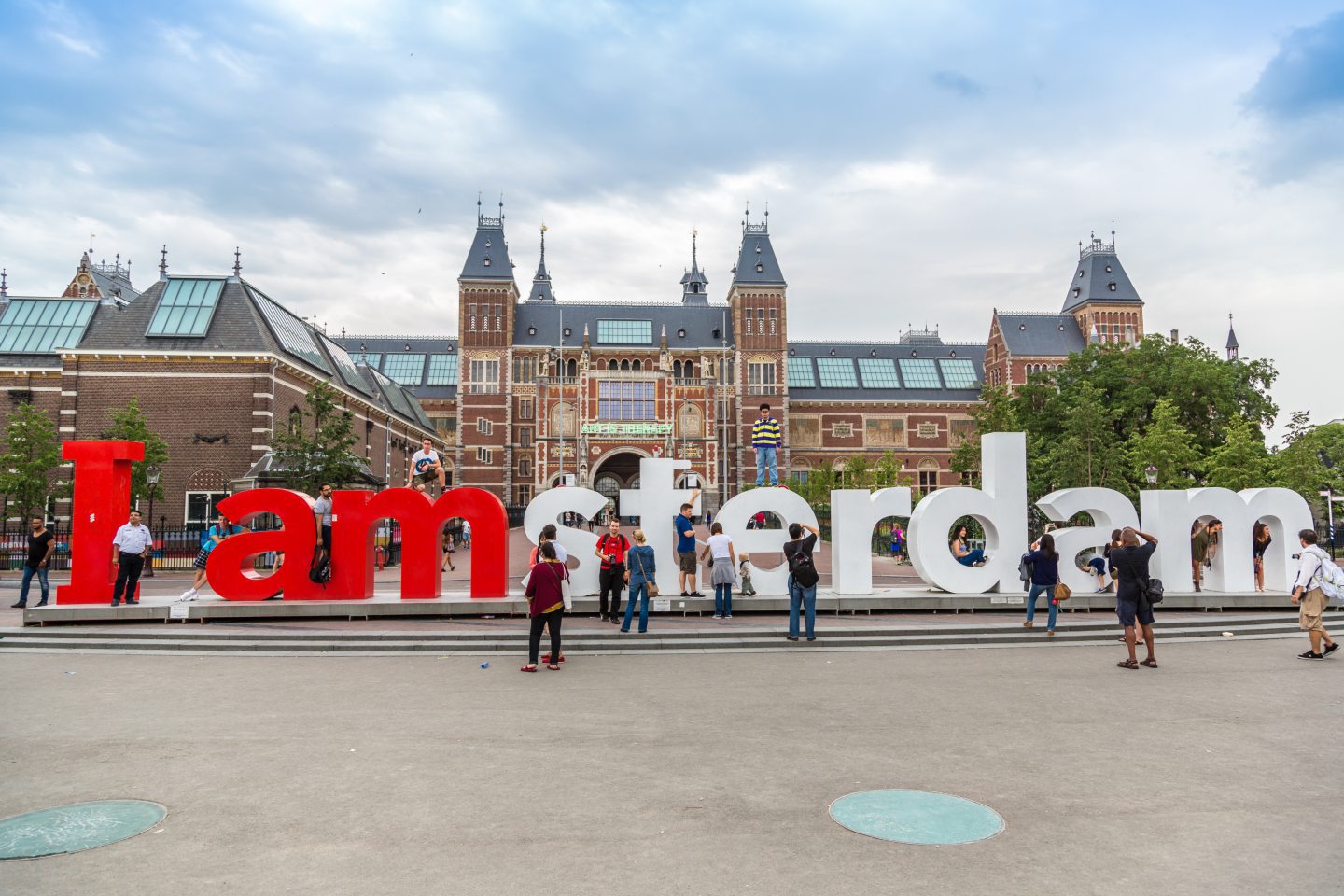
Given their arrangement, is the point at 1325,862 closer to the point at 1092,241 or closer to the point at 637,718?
the point at 637,718

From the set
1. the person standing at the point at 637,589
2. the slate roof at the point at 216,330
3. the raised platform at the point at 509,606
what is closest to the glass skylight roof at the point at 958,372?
the slate roof at the point at 216,330

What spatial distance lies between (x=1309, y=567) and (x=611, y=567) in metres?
8.82

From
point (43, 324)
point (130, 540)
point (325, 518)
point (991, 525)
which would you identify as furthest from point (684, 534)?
point (43, 324)

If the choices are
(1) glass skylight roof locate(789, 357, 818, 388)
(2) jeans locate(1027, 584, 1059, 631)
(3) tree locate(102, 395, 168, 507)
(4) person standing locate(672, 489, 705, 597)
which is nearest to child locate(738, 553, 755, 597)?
(4) person standing locate(672, 489, 705, 597)

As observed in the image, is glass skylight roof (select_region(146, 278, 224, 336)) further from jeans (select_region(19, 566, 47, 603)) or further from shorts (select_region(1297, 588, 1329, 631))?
shorts (select_region(1297, 588, 1329, 631))

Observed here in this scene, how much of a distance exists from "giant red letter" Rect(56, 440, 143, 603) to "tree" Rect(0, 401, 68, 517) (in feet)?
44.0

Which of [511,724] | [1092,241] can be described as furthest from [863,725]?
[1092,241]

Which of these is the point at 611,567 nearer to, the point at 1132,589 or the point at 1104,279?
the point at 1132,589

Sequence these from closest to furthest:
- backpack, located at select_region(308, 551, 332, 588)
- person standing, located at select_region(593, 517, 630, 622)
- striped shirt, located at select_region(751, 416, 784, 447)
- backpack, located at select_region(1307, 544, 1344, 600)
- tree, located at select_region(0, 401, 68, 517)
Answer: backpack, located at select_region(1307, 544, 1344, 600)
person standing, located at select_region(593, 517, 630, 622)
backpack, located at select_region(308, 551, 332, 588)
striped shirt, located at select_region(751, 416, 784, 447)
tree, located at select_region(0, 401, 68, 517)

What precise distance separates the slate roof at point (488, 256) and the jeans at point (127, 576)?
4886cm

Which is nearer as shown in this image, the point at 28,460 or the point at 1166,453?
the point at 28,460

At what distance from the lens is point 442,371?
70.9 metres

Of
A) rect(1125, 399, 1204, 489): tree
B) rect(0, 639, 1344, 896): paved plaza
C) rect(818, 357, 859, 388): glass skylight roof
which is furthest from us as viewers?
rect(818, 357, 859, 388): glass skylight roof

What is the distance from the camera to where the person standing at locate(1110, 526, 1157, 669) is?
9508 mm
